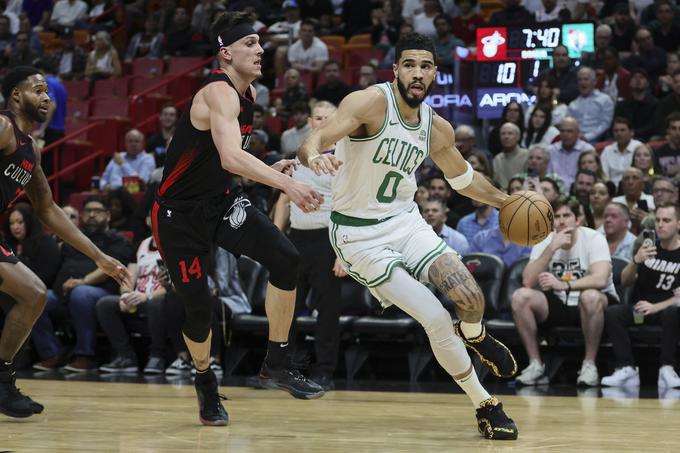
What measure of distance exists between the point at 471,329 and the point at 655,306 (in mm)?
3482

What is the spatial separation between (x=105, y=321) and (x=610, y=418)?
5.33 m

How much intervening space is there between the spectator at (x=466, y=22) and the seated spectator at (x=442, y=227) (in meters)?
5.89

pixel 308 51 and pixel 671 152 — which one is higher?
pixel 308 51

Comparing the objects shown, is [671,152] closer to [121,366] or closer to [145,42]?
[121,366]

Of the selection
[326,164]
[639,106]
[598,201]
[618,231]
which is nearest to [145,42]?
[639,106]

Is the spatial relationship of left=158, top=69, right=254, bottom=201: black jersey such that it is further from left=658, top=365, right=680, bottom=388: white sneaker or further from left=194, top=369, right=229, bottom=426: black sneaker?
left=658, top=365, right=680, bottom=388: white sneaker

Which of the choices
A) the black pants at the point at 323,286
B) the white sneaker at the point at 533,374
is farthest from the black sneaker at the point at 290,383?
the white sneaker at the point at 533,374

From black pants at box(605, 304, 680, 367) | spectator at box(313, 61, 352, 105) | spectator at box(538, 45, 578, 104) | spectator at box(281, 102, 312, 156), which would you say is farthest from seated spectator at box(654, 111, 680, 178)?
spectator at box(313, 61, 352, 105)

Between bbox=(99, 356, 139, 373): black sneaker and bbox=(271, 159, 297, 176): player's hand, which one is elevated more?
bbox=(271, 159, 297, 176): player's hand

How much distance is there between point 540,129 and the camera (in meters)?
11.8

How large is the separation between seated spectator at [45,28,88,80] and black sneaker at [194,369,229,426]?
12.2m

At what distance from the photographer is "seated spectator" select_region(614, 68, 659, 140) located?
39.0 ft

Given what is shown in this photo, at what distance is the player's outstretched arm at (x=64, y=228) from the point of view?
622cm

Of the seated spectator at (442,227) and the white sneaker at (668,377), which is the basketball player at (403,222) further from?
the seated spectator at (442,227)
